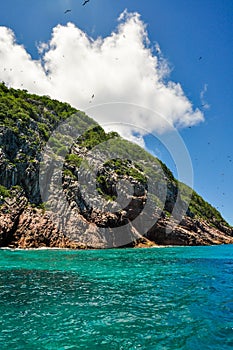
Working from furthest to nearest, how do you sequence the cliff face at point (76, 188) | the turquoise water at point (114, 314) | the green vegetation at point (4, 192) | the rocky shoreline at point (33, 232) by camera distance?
the cliff face at point (76, 188)
the green vegetation at point (4, 192)
the rocky shoreline at point (33, 232)
the turquoise water at point (114, 314)

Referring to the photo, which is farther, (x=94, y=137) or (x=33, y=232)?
(x=94, y=137)

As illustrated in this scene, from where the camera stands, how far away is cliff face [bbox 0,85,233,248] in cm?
4403

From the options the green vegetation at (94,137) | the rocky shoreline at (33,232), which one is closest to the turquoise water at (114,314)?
the rocky shoreline at (33,232)

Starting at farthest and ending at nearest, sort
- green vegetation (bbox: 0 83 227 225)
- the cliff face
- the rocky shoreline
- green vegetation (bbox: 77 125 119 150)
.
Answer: green vegetation (bbox: 77 125 119 150), green vegetation (bbox: 0 83 227 225), the cliff face, the rocky shoreline

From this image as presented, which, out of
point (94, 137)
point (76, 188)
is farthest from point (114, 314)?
point (94, 137)

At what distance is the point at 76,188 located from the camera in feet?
171

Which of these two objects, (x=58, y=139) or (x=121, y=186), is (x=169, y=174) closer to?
(x=121, y=186)

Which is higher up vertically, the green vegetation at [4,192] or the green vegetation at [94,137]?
the green vegetation at [94,137]

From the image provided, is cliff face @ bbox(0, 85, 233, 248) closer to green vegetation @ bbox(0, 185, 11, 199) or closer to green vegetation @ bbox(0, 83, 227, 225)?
green vegetation @ bbox(0, 185, 11, 199)

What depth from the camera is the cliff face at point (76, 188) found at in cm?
4403

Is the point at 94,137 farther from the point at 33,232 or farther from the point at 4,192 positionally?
the point at 33,232

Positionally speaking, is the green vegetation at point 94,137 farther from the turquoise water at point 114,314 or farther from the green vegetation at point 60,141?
the turquoise water at point 114,314

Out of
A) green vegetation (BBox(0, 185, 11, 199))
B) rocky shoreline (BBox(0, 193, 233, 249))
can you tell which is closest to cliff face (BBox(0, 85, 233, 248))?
green vegetation (BBox(0, 185, 11, 199))

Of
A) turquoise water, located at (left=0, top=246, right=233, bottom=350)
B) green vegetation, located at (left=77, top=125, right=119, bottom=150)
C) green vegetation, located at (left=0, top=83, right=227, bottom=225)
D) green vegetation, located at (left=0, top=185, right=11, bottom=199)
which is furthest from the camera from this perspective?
green vegetation, located at (left=77, top=125, right=119, bottom=150)
